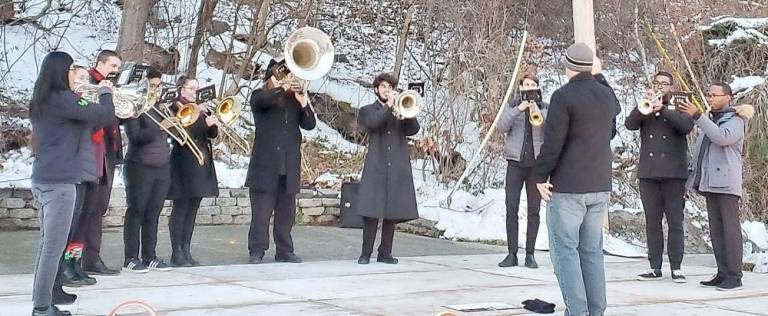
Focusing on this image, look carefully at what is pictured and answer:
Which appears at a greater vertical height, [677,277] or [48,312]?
[677,277]

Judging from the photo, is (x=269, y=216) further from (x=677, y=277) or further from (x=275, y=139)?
(x=677, y=277)

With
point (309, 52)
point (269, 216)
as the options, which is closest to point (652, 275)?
point (269, 216)

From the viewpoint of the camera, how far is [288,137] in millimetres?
7555

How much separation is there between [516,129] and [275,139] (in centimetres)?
190

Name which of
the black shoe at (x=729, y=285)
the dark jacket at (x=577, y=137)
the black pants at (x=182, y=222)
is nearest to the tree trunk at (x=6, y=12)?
the black pants at (x=182, y=222)

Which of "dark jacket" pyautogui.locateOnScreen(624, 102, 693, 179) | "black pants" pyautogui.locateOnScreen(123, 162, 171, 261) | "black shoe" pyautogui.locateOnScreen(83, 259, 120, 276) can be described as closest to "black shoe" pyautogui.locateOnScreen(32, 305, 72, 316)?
"black shoe" pyautogui.locateOnScreen(83, 259, 120, 276)

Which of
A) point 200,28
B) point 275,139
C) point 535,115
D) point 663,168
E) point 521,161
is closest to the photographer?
point 663,168

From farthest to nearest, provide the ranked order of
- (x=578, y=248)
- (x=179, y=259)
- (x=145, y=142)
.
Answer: (x=179, y=259), (x=145, y=142), (x=578, y=248)

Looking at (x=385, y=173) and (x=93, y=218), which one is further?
(x=385, y=173)

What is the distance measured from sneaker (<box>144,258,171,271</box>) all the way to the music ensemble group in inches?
0.8

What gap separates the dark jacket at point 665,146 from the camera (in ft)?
22.5

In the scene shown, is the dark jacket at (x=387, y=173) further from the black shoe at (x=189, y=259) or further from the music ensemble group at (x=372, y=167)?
the black shoe at (x=189, y=259)

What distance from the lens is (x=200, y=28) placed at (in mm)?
13047

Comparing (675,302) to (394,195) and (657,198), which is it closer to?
(657,198)
